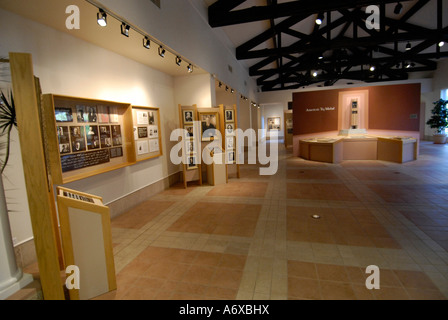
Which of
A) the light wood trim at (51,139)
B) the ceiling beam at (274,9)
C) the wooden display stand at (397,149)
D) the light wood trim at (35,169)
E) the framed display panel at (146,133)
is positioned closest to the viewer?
the light wood trim at (35,169)

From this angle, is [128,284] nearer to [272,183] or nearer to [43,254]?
[43,254]

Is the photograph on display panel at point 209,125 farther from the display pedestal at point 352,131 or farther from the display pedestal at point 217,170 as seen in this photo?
the display pedestal at point 352,131

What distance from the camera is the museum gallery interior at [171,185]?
7.86 ft

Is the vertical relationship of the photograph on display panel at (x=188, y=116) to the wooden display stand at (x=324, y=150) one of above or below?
above

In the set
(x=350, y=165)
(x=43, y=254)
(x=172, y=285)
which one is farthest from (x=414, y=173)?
(x=43, y=254)

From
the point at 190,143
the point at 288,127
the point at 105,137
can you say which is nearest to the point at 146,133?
the point at 105,137

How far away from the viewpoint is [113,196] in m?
4.70

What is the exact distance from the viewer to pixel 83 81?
393cm

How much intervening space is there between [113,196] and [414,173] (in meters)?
8.33

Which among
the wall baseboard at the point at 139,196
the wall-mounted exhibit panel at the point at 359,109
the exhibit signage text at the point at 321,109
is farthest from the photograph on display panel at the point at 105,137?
the exhibit signage text at the point at 321,109

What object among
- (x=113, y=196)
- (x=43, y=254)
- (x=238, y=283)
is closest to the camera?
(x=43, y=254)

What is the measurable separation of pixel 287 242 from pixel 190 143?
161 inches

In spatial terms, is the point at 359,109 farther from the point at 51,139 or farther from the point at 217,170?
the point at 51,139

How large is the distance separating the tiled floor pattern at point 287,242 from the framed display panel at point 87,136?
1181mm
